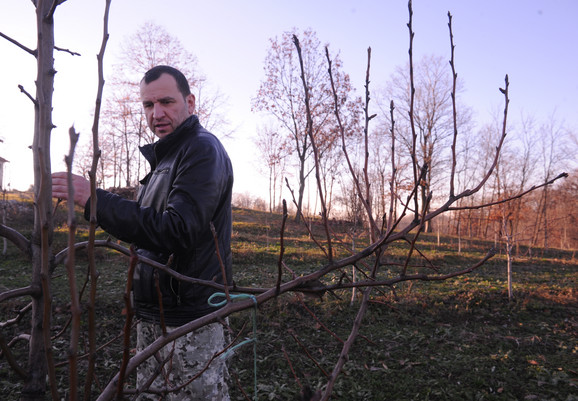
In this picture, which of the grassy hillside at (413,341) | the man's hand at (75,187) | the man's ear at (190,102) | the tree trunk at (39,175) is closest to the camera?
the tree trunk at (39,175)

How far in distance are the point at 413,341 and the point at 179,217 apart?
472 centimetres

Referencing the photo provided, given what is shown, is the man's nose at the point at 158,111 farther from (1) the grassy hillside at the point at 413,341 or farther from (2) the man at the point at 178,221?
(1) the grassy hillside at the point at 413,341

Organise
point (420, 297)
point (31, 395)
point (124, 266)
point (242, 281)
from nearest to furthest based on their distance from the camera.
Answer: point (31, 395) < point (420, 297) < point (242, 281) < point (124, 266)

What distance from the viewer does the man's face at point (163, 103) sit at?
1.95 m

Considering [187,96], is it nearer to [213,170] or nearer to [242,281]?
[213,170]

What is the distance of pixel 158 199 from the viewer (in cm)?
194

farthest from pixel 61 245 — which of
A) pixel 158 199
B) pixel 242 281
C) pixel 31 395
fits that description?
pixel 31 395

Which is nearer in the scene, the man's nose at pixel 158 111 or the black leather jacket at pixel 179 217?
the black leather jacket at pixel 179 217

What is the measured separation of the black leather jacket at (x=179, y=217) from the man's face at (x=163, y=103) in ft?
0.23

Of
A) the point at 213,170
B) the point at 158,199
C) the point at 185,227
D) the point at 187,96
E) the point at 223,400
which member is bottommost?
the point at 223,400

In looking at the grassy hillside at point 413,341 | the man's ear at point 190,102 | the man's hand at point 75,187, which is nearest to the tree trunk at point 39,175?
the man's hand at point 75,187

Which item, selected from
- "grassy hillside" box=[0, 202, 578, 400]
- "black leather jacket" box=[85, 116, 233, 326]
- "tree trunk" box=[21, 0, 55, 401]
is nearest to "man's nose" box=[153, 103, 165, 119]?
"black leather jacket" box=[85, 116, 233, 326]

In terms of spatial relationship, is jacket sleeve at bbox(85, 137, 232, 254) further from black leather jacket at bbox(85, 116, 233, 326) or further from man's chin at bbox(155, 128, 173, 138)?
man's chin at bbox(155, 128, 173, 138)

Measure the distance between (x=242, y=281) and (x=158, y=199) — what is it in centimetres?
644
